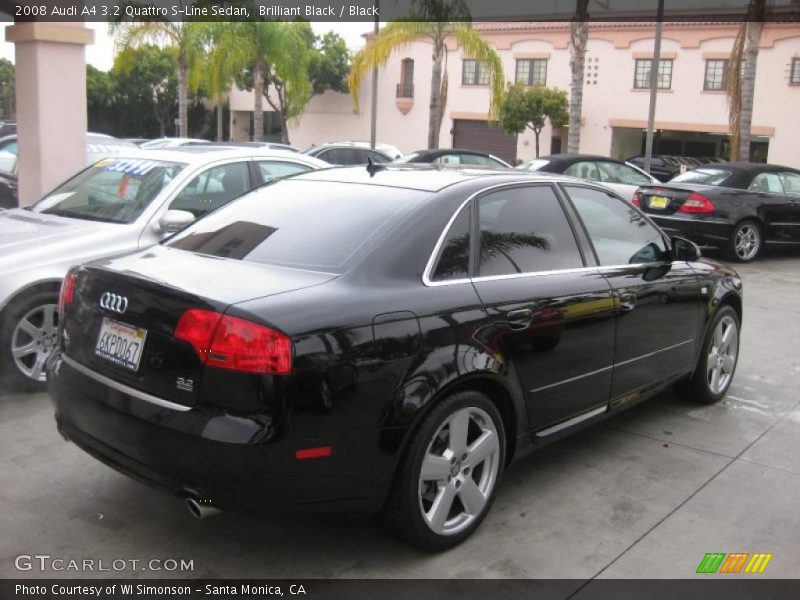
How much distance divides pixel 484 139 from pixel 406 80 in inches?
214

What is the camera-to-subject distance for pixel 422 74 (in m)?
41.8

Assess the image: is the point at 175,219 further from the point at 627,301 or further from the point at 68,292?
the point at 627,301

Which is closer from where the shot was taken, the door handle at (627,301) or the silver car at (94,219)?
the door handle at (627,301)

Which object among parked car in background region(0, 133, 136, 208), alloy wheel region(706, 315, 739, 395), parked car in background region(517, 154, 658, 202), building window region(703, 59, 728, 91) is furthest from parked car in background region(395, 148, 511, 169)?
building window region(703, 59, 728, 91)

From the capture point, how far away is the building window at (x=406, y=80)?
42312mm

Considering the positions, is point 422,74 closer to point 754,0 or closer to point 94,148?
point 754,0

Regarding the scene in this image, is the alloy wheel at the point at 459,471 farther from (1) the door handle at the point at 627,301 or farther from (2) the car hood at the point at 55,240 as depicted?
(2) the car hood at the point at 55,240

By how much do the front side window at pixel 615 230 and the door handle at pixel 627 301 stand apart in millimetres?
194

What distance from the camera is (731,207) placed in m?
11.9

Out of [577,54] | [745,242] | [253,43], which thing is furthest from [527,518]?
[253,43]

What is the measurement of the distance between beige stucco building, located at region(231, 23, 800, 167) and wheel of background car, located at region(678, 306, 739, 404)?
29725mm

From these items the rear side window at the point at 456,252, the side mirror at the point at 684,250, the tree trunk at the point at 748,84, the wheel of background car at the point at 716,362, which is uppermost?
the tree trunk at the point at 748,84

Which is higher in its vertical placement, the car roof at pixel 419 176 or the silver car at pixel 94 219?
the car roof at pixel 419 176

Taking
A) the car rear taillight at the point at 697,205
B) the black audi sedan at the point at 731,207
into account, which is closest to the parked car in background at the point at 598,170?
the black audi sedan at the point at 731,207
